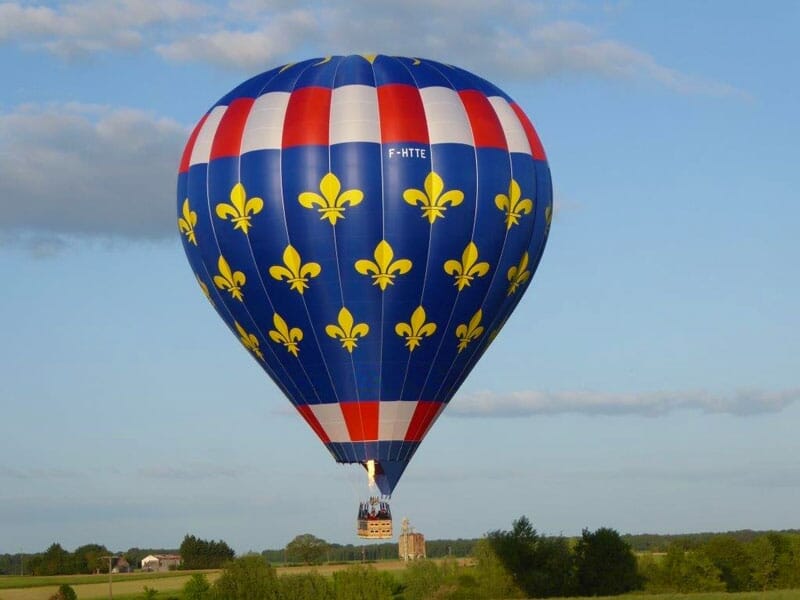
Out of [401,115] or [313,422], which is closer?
[401,115]

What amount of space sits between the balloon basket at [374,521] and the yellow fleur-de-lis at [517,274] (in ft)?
21.7

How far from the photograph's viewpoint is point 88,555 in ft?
391

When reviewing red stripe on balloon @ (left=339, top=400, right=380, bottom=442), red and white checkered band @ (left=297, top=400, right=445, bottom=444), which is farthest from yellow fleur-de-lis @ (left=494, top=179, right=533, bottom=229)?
red stripe on balloon @ (left=339, top=400, right=380, bottom=442)

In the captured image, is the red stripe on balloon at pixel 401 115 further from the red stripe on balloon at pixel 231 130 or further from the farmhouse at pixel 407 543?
the farmhouse at pixel 407 543

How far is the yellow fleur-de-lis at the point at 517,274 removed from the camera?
39.9 meters

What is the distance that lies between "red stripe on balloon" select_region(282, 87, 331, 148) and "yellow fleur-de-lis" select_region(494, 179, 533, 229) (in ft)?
15.6

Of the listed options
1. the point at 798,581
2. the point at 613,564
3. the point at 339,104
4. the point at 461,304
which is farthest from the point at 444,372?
the point at 798,581

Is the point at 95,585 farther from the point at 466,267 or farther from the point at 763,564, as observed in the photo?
the point at 466,267

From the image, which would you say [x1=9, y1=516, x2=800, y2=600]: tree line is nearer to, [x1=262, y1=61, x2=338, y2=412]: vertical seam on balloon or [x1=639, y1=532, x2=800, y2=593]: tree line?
[x1=639, y1=532, x2=800, y2=593]: tree line

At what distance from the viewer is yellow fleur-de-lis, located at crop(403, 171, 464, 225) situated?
37375 millimetres

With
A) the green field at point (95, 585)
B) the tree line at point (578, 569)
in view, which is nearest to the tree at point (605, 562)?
the tree line at point (578, 569)

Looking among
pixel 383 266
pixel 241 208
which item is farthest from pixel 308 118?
pixel 383 266

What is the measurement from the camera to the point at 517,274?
132 feet

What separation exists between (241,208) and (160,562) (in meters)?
99.8
